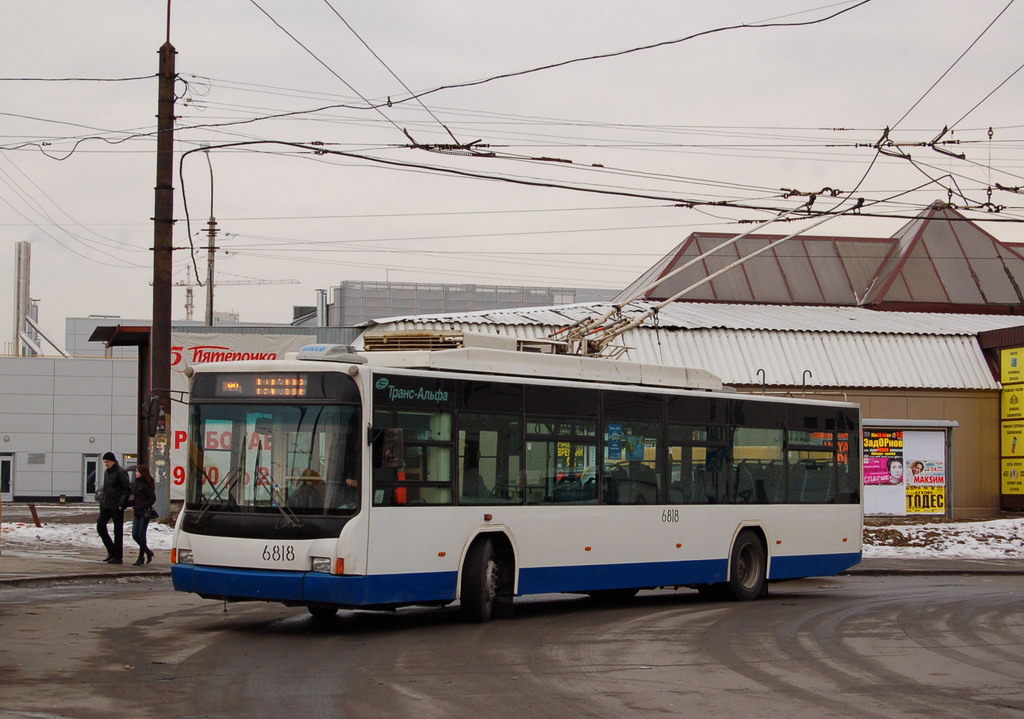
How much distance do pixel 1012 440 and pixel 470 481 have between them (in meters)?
24.6

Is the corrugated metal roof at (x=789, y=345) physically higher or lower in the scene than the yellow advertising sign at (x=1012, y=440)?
higher

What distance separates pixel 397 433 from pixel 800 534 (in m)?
8.02

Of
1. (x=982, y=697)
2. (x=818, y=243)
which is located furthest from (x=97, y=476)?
(x=982, y=697)

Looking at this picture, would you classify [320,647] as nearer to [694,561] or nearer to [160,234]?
[694,561]

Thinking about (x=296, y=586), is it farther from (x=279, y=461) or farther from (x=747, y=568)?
(x=747, y=568)

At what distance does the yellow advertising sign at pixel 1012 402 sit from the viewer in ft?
112

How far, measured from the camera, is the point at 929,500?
112ft

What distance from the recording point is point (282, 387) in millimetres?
12641

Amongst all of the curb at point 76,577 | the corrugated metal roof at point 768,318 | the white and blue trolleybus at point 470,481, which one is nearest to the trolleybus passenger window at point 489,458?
the white and blue trolleybus at point 470,481

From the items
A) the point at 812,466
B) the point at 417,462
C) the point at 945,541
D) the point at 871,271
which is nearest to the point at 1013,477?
the point at 945,541

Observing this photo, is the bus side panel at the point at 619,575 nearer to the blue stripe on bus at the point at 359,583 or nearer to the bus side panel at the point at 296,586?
the blue stripe on bus at the point at 359,583

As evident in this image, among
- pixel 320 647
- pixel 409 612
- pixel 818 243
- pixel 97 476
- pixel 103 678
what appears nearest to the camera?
pixel 103 678

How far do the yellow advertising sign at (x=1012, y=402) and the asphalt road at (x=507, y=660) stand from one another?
18.6 meters

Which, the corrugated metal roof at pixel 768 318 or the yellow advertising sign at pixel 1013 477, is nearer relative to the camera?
the yellow advertising sign at pixel 1013 477
